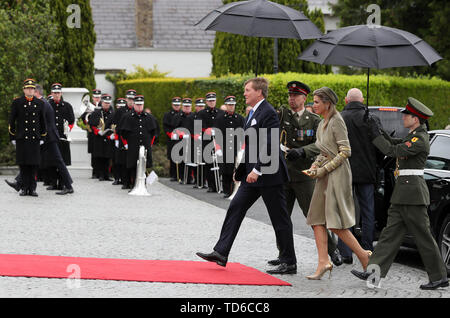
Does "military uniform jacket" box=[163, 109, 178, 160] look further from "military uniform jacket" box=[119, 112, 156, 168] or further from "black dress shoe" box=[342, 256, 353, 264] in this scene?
"black dress shoe" box=[342, 256, 353, 264]

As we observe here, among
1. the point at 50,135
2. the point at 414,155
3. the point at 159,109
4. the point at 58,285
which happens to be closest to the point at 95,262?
the point at 58,285

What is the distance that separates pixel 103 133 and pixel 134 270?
1286 centimetres

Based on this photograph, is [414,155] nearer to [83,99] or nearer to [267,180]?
[267,180]

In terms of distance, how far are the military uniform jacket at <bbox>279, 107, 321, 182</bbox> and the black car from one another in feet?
3.57

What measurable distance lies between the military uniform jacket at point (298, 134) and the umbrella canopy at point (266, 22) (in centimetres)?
212

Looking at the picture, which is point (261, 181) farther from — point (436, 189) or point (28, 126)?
point (28, 126)

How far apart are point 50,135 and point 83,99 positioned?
803 cm

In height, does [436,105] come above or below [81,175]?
above

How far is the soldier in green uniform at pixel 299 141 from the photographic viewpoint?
9.22 metres

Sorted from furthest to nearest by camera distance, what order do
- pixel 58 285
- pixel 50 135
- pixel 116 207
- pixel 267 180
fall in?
1. pixel 50 135
2. pixel 116 207
3. pixel 267 180
4. pixel 58 285

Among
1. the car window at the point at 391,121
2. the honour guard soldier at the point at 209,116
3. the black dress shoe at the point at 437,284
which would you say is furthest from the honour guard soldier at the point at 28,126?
the black dress shoe at the point at 437,284

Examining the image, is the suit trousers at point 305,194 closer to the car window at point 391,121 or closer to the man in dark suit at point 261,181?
the man in dark suit at point 261,181

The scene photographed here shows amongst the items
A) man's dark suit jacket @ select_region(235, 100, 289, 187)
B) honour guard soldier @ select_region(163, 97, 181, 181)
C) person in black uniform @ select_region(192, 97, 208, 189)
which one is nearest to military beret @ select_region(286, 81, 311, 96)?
man's dark suit jacket @ select_region(235, 100, 289, 187)
